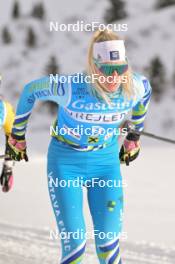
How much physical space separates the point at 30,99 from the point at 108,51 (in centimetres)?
65

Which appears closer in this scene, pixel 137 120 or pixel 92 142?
pixel 92 142

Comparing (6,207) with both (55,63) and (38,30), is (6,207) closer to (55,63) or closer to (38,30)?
(55,63)

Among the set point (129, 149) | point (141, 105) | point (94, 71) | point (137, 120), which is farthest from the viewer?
point (129, 149)

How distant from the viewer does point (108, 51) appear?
4.21 m

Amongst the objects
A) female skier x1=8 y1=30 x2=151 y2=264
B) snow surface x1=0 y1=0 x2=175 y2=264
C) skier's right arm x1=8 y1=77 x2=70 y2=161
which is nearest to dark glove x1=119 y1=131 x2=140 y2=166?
female skier x1=8 y1=30 x2=151 y2=264

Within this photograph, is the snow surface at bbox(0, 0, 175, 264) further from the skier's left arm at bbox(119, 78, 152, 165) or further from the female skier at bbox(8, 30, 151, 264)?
the female skier at bbox(8, 30, 151, 264)

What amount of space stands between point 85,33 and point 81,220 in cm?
2256

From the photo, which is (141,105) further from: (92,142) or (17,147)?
(17,147)

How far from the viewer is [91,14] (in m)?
28.6

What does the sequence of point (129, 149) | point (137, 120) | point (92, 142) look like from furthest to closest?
point (129, 149) → point (137, 120) → point (92, 142)

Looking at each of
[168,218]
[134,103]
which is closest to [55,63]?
[168,218]

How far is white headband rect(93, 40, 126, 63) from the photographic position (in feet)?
13.8

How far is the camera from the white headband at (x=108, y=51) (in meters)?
4.20

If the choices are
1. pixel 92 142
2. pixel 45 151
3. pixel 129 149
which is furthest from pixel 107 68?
pixel 45 151
